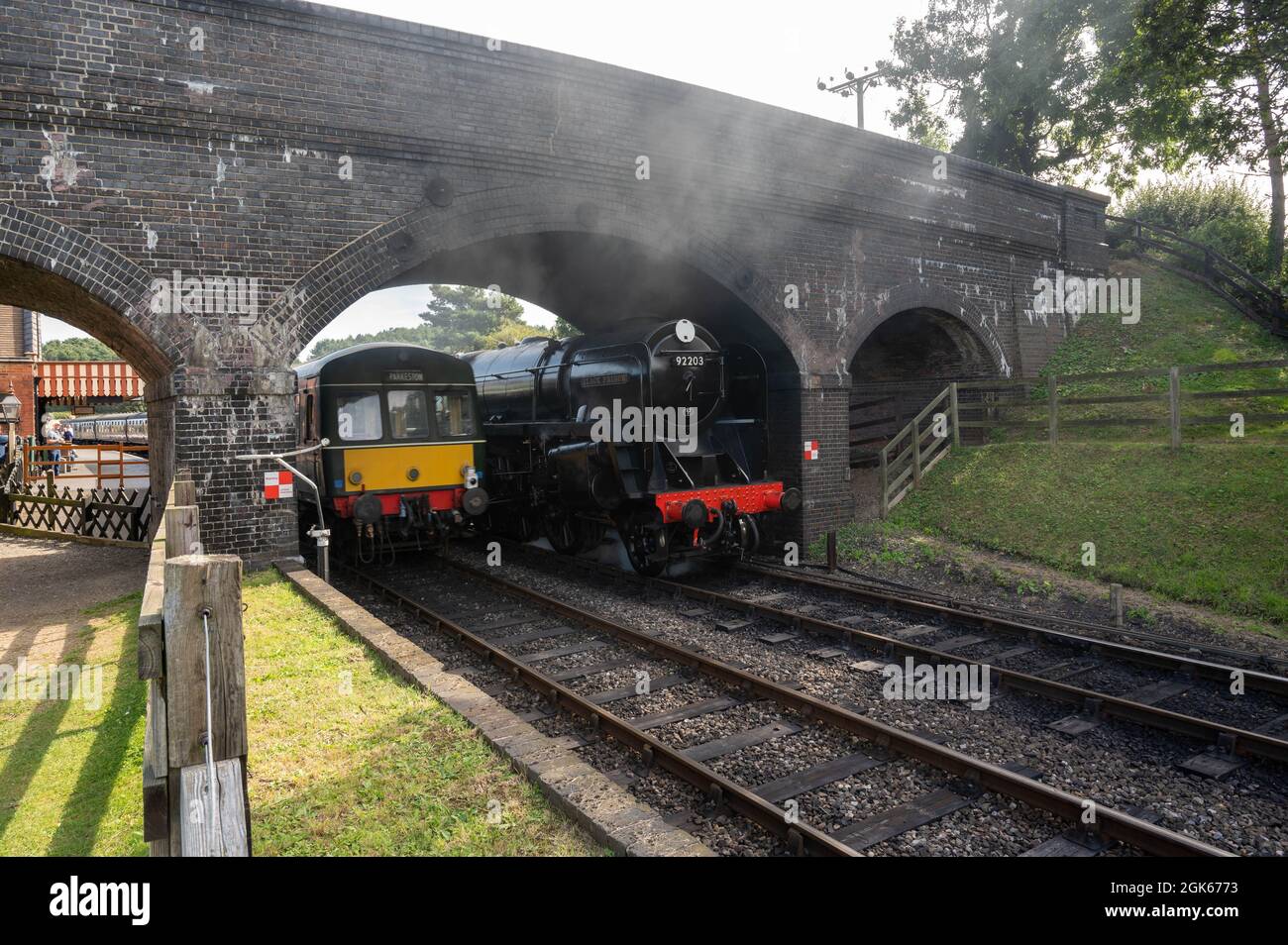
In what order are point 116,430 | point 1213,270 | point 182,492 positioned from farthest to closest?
point 116,430
point 1213,270
point 182,492

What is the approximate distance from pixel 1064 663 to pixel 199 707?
23.5 ft

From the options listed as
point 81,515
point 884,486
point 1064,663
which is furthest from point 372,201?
point 81,515

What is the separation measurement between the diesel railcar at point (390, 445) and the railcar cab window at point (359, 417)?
1 centimetres

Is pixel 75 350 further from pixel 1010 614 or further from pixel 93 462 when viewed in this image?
pixel 1010 614

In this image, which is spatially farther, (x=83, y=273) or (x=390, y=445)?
(x=390, y=445)

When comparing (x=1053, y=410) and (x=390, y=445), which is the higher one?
(x=1053, y=410)

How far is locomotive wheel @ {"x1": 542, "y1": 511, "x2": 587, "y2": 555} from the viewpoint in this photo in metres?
12.5

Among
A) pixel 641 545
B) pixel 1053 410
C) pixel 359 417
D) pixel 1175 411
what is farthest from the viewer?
pixel 1053 410

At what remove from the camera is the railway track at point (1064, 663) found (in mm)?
5578

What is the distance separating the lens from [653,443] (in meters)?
10.2

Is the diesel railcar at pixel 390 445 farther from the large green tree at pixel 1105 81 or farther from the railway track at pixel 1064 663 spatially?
the large green tree at pixel 1105 81

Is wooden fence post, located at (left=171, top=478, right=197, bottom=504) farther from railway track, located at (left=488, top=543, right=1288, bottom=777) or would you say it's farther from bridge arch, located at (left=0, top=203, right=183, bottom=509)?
railway track, located at (left=488, top=543, right=1288, bottom=777)

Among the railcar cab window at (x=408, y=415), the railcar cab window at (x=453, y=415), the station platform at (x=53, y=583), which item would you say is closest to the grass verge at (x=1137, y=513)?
the railcar cab window at (x=453, y=415)

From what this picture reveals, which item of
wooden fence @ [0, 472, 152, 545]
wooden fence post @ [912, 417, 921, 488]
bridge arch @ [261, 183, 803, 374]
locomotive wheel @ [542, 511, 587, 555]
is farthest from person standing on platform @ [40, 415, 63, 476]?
wooden fence post @ [912, 417, 921, 488]
